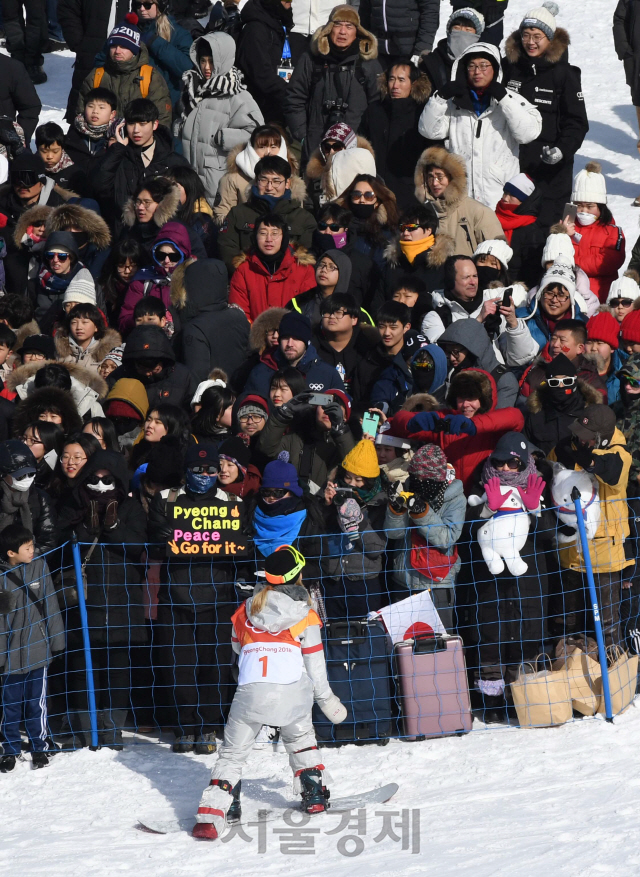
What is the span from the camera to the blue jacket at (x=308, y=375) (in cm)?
899

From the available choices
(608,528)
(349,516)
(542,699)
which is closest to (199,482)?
(349,516)

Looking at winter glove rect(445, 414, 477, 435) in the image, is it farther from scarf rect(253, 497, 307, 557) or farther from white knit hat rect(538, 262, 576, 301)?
white knit hat rect(538, 262, 576, 301)

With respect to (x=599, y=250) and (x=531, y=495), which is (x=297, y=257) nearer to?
(x=599, y=250)

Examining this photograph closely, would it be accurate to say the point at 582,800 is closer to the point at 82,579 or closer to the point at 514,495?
the point at 514,495

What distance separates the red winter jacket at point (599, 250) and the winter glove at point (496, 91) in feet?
4.39

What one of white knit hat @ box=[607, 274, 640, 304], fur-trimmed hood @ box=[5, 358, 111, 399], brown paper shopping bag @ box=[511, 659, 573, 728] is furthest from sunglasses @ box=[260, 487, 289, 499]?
white knit hat @ box=[607, 274, 640, 304]

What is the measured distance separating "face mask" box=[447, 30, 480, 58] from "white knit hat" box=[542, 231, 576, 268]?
258cm

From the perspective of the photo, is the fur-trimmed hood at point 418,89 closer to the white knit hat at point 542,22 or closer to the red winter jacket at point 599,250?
the white knit hat at point 542,22

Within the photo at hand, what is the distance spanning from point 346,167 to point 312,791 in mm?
5783

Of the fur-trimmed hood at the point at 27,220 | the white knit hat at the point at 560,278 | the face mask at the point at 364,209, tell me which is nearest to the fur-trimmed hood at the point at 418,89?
the face mask at the point at 364,209

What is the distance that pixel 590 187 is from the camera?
11094mm

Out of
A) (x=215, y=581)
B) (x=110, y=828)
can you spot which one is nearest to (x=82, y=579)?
(x=215, y=581)

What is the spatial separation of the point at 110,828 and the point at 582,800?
8.21 ft

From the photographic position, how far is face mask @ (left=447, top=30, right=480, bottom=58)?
1220cm
